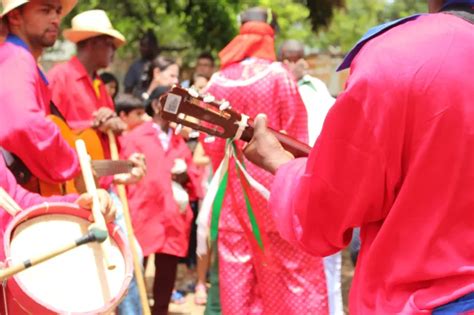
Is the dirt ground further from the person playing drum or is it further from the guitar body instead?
the person playing drum

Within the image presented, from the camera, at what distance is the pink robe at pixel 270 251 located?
14.4 feet

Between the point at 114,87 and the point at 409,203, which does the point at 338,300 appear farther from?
the point at 114,87

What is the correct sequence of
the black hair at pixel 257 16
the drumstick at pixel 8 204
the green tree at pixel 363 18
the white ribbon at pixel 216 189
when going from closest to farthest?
the drumstick at pixel 8 204 → the white ribbon at pixel 216 189 → the black hair at pixel 257 16 → the green tree at pixel 363 18

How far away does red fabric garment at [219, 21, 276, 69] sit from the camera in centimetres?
461

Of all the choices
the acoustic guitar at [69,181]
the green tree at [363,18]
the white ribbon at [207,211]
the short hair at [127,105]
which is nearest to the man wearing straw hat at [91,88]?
the white ribbon at [207,211]

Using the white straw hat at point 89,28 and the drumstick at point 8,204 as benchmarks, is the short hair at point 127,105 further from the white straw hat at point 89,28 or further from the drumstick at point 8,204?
the drumstick at point 8,204

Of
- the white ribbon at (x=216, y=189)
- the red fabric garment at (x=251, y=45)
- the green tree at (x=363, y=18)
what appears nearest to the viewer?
the white ribbon at (x=216, y=189)

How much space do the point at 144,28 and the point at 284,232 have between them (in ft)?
33.1

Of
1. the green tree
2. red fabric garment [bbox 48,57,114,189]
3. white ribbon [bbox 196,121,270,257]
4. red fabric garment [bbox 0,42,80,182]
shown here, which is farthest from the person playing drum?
the green tree

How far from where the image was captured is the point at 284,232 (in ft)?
6.17

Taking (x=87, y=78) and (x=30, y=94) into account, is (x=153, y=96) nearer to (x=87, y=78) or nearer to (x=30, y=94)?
(x=87, y=78)

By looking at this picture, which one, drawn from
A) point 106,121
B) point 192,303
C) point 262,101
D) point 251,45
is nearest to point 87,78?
point 106,121

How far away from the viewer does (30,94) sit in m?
3.11

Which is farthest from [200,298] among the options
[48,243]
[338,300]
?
[48,243]
